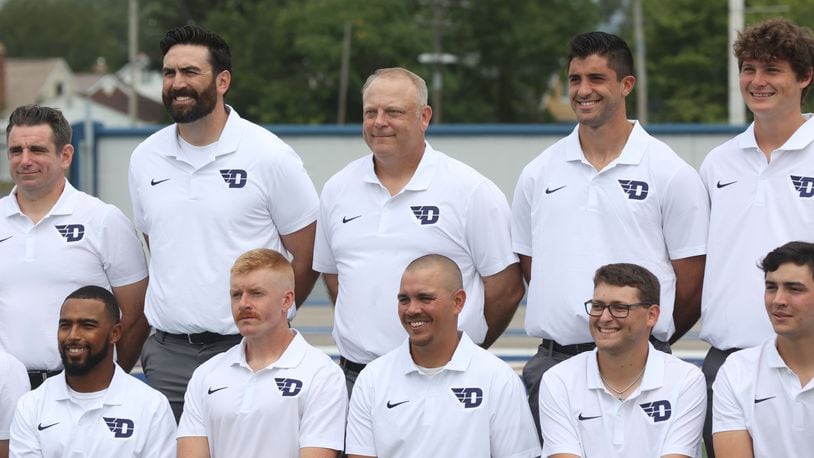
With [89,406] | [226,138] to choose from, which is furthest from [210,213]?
[89,406]

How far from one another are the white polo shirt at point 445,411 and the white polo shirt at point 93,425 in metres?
0.88

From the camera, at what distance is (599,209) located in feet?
18.4

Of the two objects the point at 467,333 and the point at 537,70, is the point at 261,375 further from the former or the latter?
the point at 537,70

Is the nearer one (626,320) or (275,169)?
(626,320)

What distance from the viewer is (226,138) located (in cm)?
608

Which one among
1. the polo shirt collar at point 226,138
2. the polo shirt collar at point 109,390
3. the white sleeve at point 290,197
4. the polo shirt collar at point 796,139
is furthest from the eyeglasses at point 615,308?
the polo shirt collar at point 109,390

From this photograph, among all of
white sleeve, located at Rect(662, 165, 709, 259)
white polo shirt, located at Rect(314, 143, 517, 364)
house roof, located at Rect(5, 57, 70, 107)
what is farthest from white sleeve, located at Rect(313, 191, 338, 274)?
house roof, located at Rect(5, 57, 70, 107)

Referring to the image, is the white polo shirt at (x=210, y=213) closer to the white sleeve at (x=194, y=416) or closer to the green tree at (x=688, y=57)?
the white sleeve at (x=194, y=416)

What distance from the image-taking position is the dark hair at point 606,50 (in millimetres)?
5617

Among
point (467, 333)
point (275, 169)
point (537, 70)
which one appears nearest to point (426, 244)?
point (467, 333)

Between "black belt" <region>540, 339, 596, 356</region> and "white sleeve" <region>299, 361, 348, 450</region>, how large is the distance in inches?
37.4

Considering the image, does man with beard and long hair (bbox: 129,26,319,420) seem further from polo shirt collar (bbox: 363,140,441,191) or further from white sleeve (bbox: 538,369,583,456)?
white sleeve (bbox: 538,369,583,456)

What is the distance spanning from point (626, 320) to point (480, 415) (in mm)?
725

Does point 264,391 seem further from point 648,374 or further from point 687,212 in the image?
point 687,212
